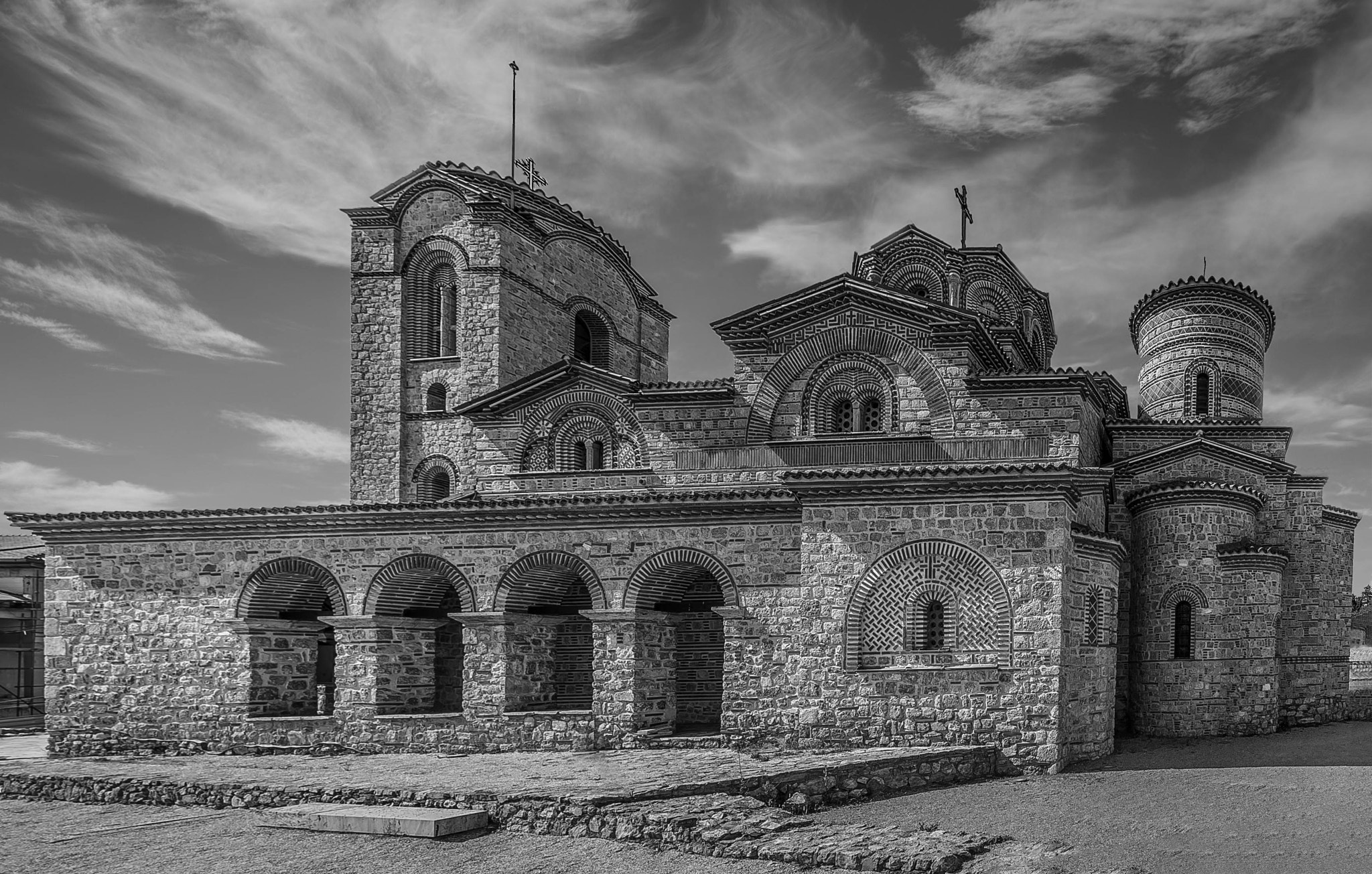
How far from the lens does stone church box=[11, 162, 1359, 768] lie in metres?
12.7

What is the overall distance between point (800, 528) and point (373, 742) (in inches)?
238

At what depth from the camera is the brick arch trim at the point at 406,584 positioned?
14672 mm

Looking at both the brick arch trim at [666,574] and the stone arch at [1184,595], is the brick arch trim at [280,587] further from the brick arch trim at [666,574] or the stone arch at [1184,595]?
the stone arch at [1184,595]

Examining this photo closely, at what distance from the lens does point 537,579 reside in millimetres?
14820

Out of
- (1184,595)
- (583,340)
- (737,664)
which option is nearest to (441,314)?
(583,340)

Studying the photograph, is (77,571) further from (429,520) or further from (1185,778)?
(1185,778)

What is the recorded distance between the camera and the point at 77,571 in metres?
15.7

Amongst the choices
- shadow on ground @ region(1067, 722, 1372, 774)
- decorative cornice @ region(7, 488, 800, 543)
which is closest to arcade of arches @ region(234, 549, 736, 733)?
decorative cornice @ region(7, 488, 800, 543)

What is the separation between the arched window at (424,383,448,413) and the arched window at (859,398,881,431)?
25.8ft

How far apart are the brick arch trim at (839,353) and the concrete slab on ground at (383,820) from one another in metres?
7.10

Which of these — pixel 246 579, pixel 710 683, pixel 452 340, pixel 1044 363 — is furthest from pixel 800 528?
pixel 1044 363

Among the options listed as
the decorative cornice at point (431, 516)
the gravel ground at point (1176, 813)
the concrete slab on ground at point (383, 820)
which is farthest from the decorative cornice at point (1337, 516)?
the concrete slab on ground at point (383, 820)

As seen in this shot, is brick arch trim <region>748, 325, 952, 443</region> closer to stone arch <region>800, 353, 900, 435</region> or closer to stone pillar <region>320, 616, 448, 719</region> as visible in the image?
stone arch <region>800, 353, 900, 435</region>

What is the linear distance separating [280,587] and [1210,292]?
622 inches
